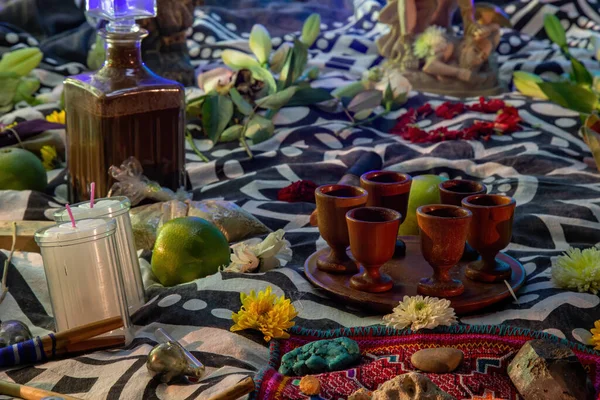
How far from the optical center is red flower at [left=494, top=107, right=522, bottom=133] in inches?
64.6

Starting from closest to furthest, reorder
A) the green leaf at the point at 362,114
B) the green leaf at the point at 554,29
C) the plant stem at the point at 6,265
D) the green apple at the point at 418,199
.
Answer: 1. the plant stem at the point at 6,265
2. the green apple at the point at 418,199
3. the green leaf at the point at 362,114
4. the green leaf at the point at 554,29

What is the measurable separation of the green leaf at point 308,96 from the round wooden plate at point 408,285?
836 millimetres

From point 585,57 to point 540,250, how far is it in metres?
1.32

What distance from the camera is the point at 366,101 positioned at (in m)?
1.76

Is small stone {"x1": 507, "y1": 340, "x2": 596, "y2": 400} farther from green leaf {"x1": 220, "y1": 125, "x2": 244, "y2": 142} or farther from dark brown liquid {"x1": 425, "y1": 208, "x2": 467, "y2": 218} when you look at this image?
green leaf {"x1": 220, "y1": 125, "x2": 244, "y2": 142}

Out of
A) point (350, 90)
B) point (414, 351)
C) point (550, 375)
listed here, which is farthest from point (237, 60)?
point (550, 375)

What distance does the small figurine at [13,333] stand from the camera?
31.3 inches

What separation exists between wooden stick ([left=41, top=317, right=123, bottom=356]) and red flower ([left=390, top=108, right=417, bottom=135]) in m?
1.05

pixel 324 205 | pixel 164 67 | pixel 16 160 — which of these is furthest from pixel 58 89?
pixel 324 205

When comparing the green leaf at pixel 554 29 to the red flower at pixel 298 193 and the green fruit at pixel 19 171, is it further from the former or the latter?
the green fruit at pixel 19 171

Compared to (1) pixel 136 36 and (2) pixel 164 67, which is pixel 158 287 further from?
(2) pixel 164 67

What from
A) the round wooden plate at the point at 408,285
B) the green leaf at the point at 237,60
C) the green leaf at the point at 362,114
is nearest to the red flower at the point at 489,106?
the green leaf at the point at 362,114

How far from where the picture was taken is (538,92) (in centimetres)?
183

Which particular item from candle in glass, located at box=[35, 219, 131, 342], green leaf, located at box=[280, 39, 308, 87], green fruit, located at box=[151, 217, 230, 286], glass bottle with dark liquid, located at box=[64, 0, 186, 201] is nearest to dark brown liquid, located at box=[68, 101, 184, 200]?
glass bottle with dark liquid, located at box=[64, 0, 186, 201]
